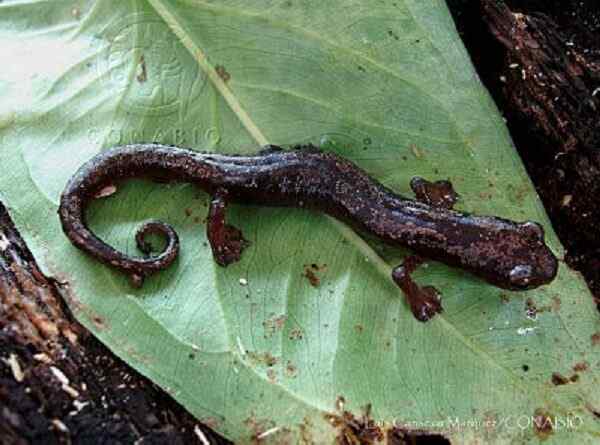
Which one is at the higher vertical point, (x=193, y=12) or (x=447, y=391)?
(x=193, y=12)

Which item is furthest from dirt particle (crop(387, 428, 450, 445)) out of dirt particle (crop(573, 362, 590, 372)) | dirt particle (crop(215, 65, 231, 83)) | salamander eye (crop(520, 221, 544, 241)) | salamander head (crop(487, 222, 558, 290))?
dirt particle (crop(215, 65, 231, 83))

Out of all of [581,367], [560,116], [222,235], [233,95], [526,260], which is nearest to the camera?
[581,367]

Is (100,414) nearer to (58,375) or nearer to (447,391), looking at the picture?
(58,375)

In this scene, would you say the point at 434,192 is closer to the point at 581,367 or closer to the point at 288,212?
the point at 288,212

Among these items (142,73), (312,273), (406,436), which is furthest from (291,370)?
(142,73)

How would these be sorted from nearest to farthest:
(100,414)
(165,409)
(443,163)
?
(100,414), (165,409), (443,163)

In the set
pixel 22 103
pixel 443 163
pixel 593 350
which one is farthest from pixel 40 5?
pixel 593 350
